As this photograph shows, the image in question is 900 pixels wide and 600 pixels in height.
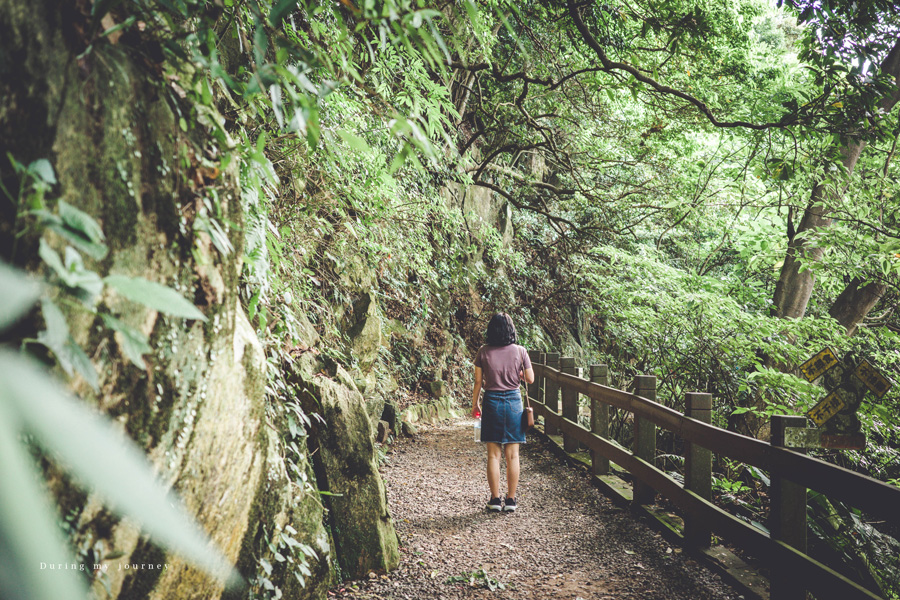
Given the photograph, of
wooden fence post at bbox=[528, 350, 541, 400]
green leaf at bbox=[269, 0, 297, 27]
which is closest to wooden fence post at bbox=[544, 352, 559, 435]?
wooden fence post at bbox=[528, 350, 541, 400]

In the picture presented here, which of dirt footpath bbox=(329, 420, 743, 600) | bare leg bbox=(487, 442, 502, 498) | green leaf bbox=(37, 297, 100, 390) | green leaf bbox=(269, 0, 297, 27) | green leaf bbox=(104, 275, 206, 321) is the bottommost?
dirt footpath bbox=(329, 420, 743, 600)

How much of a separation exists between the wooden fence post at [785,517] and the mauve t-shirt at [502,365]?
2.24 meters

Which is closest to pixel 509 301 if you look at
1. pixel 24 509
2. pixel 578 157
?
pixel 578 157

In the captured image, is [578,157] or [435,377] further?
[578,157]

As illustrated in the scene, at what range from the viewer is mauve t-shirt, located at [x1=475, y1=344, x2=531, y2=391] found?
16.8 feet

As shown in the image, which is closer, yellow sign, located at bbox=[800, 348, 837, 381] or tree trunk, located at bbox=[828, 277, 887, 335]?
yellow sign, located at bbox=[800, 348, 837, 381]

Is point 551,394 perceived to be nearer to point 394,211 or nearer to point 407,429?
point 407,429

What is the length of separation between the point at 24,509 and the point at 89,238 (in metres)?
0.82

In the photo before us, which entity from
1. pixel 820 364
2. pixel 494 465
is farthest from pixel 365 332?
pixel 820 364

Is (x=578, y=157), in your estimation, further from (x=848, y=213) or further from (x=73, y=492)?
(x=73, y=492)

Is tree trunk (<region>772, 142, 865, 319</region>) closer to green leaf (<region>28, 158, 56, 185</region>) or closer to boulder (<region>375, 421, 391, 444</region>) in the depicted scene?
boulder (<region>375, 421, 391, 444</region>)

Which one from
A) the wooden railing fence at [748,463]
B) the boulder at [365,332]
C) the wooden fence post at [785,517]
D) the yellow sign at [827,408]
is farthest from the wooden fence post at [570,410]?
the wooden fence post at [785,517]

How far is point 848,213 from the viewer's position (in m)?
6.59

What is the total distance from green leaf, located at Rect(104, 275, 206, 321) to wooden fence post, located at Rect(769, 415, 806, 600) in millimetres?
3585
